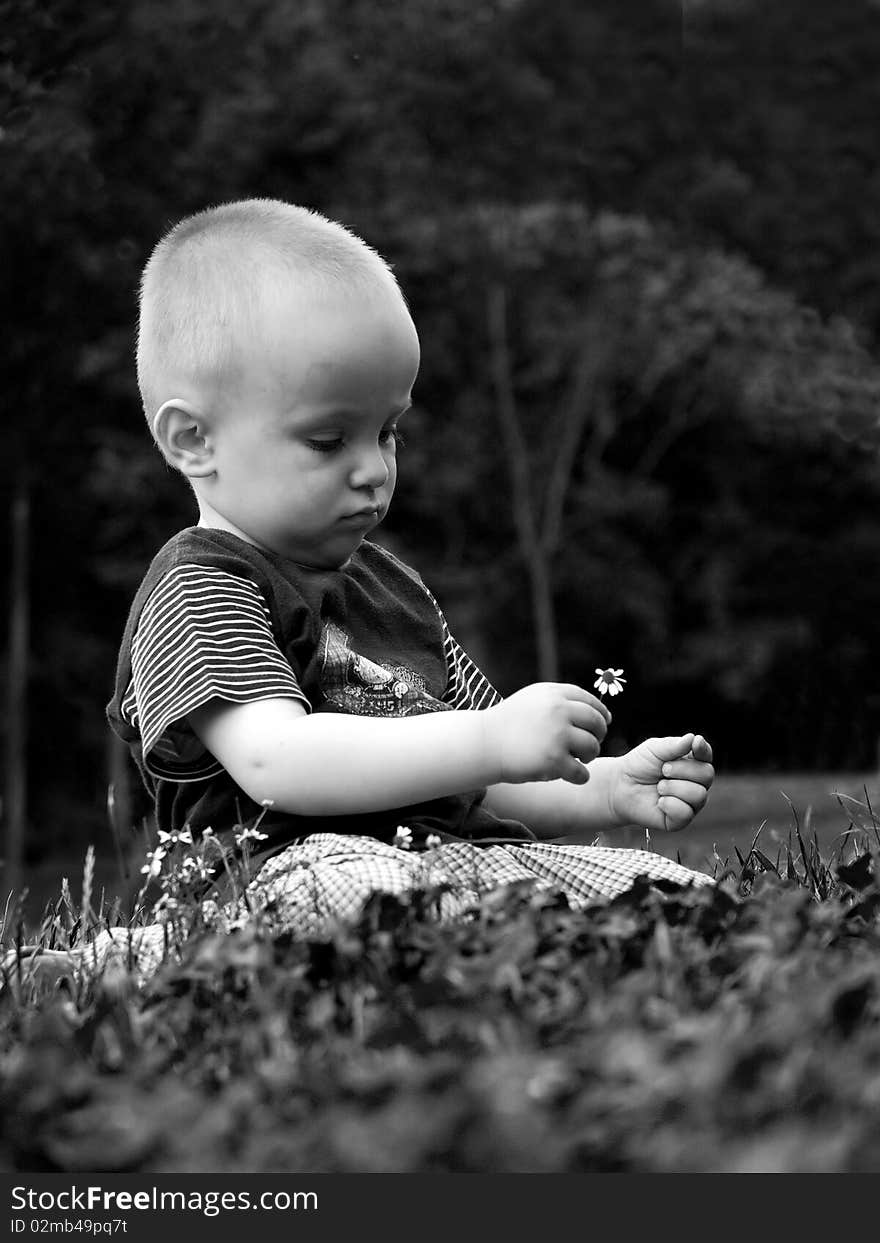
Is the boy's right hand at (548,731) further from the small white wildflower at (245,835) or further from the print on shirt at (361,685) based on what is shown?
A: the print on shirt at (361,685)

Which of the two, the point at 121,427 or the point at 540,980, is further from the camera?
the point at 121,427

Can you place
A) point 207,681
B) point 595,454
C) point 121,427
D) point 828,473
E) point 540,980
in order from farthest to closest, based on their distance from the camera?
point 828,473, point 595,454, point 121,427, point 207,681, point 540,980

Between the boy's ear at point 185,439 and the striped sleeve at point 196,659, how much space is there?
209 mm

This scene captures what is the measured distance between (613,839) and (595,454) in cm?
1316

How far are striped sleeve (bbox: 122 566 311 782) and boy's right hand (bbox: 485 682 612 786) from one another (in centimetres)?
42

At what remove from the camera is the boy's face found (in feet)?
8.98

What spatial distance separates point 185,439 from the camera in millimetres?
2898

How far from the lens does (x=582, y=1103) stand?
1.33 metres

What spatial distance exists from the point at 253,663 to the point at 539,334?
16636 millimetres

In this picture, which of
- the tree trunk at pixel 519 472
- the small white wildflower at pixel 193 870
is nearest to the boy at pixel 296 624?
the small white wildflower at pixel 193 870

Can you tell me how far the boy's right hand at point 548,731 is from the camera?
7.72 feet

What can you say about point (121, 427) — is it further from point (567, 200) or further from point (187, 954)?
point (187, 954)

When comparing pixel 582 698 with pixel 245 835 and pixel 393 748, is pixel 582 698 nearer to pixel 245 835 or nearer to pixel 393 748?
pixel 393 748

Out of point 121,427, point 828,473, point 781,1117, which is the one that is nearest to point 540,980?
point 781,1117
